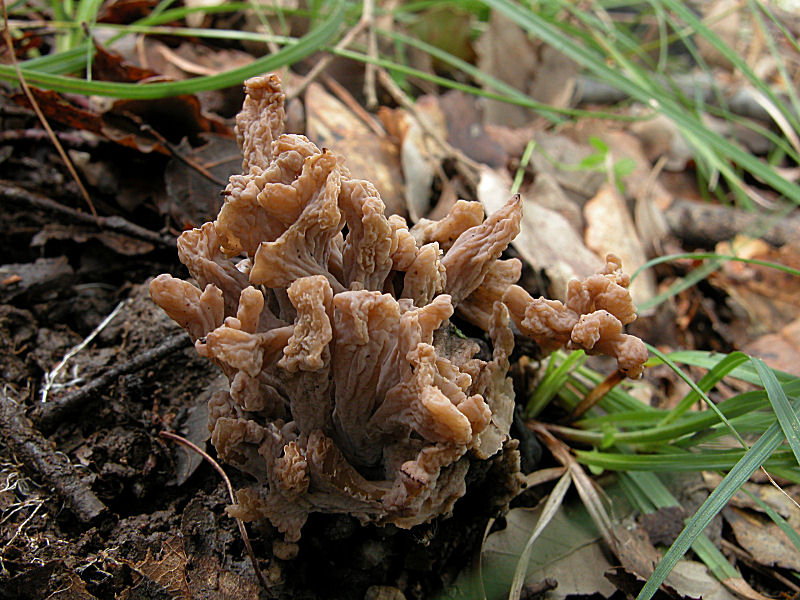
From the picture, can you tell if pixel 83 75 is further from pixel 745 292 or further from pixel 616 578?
pixel 745 292

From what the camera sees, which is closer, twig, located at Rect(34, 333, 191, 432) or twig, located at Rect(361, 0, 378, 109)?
twig, located at Rect(34, 333, 191, 432)

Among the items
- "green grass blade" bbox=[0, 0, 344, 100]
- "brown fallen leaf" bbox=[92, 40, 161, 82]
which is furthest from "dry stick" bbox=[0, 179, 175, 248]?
"brown fallen leaf" bbox=[92, 40, 161, 82]

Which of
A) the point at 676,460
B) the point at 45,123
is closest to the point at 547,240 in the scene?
the point at 676,460

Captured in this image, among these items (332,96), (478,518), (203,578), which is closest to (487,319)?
(478,518)

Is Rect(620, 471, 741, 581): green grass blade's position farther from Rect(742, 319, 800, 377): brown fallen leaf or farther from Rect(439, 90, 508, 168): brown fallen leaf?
Rect(439, 90, 508, 168): brown fallen leaf

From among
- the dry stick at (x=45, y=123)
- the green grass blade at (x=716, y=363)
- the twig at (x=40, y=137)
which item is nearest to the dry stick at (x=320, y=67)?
the twig at (x=40, y=137)

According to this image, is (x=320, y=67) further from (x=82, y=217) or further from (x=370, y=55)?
(x=82, y=217)
